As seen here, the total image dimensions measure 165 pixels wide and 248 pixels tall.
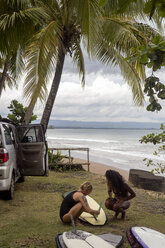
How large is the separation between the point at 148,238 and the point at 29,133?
17.1ft

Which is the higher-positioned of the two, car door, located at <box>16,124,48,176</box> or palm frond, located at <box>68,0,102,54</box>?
palm frond, located at <box>68,0,102,54</box>

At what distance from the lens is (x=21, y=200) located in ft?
21.4

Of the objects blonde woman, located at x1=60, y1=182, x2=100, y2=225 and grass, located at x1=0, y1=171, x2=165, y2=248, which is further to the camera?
blonde woman, located at x1=60, y1=182, x2=100, y2=225

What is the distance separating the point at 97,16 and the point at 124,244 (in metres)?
6.45

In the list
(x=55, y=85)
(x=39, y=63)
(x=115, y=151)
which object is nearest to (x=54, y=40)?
(x=39, y=63)

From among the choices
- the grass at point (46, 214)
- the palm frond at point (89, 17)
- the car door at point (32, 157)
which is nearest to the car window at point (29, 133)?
the car door at point (32, 157)

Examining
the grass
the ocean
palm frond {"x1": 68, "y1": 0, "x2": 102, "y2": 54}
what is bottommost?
the ocean

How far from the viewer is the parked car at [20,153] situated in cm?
576

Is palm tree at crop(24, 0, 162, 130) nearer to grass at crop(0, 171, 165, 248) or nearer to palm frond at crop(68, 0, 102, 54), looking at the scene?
palm frond at crop(68, 0, 102, 54)

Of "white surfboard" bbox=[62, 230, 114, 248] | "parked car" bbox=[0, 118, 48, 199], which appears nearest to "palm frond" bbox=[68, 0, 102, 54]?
"parked car" bbox=[0, 118, 48, 199]

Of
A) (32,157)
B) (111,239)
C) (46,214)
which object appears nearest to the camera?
(111,239)

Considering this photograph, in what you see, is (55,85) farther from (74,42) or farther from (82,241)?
(82,241)

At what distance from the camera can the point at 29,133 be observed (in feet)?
25.2

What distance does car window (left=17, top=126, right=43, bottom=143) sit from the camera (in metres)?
7.34
